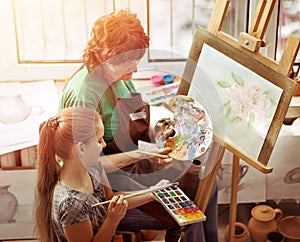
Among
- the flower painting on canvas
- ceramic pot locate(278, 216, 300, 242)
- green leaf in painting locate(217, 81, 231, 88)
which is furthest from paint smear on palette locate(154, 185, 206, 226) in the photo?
ceramic pot locate(278, 216, 300, 242)

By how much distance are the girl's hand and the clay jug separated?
0.99m

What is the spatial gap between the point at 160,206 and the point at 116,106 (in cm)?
37

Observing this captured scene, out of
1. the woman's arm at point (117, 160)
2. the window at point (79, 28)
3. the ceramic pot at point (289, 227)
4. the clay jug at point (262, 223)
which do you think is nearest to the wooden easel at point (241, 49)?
the woman's arm at point (117, 160)

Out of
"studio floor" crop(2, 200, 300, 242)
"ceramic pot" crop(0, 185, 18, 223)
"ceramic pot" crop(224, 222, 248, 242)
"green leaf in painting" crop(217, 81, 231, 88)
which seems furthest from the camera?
"studio floor" crop(2, 200, 300, 242)

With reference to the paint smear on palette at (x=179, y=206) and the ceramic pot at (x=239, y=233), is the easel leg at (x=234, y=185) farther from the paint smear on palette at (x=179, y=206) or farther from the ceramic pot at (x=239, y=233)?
the paint smear on palette at (x=179, y=206)

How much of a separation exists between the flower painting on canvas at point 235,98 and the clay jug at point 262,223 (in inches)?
28.9

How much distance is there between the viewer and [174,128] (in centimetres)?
212

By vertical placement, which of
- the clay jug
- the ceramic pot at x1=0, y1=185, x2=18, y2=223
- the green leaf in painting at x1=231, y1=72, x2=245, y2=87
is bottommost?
the clay jug

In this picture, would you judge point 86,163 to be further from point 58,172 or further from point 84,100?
point 84,100

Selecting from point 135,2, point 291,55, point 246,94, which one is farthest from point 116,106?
point 135,2

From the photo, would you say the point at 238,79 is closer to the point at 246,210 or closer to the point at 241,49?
the point at 241,49

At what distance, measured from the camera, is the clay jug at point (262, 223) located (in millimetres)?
2715

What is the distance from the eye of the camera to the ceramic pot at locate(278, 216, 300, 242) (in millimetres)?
2734

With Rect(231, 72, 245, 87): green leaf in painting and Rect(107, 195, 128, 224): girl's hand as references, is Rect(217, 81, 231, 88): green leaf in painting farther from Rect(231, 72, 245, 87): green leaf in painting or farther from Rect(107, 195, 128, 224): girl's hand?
Rect(107, 195, 128, 224): girl's hand
